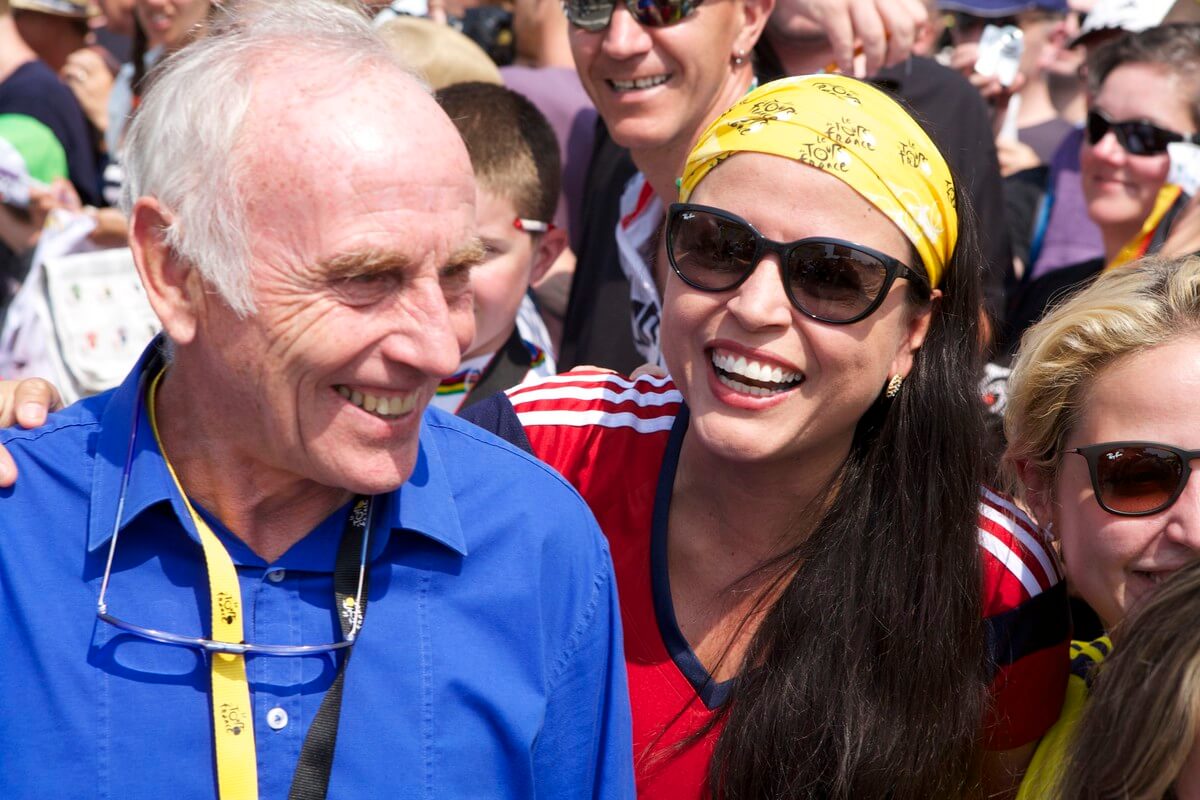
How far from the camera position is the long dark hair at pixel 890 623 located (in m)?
2.29

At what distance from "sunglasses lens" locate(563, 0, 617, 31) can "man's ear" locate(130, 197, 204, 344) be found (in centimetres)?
193

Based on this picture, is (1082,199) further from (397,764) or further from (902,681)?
(397,764)

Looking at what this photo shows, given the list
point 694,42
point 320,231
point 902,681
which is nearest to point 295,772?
point 320,231

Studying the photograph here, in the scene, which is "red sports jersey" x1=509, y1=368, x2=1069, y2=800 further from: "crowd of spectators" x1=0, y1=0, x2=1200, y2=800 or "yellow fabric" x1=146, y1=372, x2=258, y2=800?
"yellow fabric" x1=146, y1=372, x2=258, y2=800

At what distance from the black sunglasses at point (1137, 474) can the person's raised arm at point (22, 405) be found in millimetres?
1641

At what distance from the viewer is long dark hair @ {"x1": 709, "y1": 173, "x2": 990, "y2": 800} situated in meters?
2.29

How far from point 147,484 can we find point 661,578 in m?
1.03

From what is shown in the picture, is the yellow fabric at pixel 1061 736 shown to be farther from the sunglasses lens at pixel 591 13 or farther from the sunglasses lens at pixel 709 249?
the sunglasses lens at pixel 591 13

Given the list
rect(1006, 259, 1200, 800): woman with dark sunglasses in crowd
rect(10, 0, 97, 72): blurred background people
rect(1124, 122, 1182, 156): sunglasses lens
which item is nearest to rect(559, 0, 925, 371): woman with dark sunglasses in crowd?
rect(1124, 122, 1182, 156): sunglasses lens

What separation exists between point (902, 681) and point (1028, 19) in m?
4.51

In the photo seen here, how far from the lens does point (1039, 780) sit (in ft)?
7.48

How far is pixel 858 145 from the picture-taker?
7.73 ft

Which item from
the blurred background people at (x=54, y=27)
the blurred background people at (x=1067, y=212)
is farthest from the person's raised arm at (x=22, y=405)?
the blurred background people at (x=54, y=27)

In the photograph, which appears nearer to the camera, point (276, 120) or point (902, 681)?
point (276, 120)
